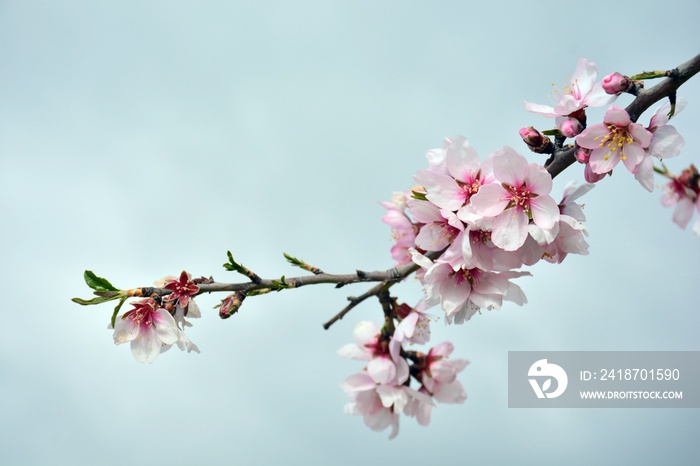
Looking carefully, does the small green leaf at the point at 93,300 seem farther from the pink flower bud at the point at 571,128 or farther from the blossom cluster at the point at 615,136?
the pink flower bud at the point at 571,128

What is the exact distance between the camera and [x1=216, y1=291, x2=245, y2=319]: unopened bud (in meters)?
2.71

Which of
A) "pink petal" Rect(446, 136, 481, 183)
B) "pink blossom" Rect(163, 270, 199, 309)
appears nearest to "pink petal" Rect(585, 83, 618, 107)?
"pink petal" Rect(446, 136, 481, 183)

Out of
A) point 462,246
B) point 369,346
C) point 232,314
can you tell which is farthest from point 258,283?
point 462,246

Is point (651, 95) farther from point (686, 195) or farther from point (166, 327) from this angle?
point (166, 327)

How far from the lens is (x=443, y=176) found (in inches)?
106

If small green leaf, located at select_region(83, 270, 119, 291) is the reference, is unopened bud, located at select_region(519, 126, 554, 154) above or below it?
above

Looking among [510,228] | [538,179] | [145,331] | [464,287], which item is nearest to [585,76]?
[538,179]

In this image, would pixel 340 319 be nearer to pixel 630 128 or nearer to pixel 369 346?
pixel 369 346

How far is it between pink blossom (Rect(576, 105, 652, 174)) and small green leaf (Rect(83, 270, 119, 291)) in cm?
227

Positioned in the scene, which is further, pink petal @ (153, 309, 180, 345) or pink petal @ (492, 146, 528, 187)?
pink petal @ (153, 309, 180, 345)

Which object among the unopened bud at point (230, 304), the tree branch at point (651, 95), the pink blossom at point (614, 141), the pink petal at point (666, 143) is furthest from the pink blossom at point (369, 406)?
the pink petal at point (666, 143)

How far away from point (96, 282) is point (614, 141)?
8.05ft

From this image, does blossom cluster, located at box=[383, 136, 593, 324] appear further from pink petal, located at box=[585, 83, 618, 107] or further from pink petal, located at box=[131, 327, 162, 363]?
pink petal, located at box=[131, 327, 162, 363]

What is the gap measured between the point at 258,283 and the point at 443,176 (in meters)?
1.02
